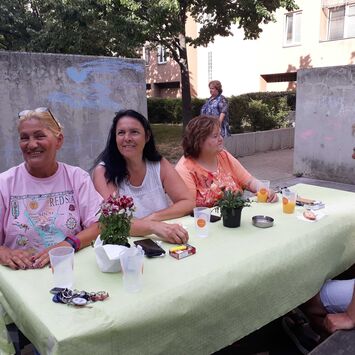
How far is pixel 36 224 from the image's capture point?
2.06 meters

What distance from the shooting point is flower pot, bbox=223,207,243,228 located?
2.29 m

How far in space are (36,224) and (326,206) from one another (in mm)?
1991

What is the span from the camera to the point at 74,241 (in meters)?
1.95

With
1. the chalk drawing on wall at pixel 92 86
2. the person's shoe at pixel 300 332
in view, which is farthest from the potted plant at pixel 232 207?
the chalk drawing on wall at pixel 92 86

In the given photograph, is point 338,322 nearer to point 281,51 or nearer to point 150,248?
point 150,248

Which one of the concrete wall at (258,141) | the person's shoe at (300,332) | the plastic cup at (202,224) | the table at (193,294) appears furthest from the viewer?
the concrete wall at (258,141)

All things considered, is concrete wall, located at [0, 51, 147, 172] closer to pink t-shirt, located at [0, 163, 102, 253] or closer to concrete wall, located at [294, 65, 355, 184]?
pink t-shirt, located at [0, 163, 102, 253]

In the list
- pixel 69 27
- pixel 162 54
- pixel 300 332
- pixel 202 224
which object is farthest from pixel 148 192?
pixel 162 54

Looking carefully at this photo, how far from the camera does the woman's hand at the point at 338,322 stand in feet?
6.41

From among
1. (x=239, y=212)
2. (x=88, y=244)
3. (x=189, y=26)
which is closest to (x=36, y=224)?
(x=88, y=244)

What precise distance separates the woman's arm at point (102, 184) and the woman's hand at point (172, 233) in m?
0.58

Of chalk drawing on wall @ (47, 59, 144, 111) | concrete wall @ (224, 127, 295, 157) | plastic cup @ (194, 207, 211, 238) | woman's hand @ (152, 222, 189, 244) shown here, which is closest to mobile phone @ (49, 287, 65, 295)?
woman's hand @ (152, 222, 189, 244)

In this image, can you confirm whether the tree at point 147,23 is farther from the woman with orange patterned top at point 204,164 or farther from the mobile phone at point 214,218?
the mobile phone at point 214,218

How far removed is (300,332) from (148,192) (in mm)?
1397
